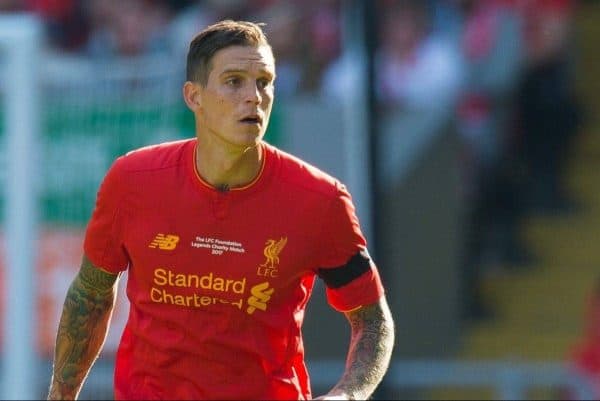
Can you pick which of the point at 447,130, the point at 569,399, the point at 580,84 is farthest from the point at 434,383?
the point at 580,84

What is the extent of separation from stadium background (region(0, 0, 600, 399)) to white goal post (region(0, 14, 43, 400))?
85 millimetres

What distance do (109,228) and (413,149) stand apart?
14.9 feet

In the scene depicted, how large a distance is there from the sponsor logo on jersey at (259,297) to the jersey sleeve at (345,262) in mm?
175

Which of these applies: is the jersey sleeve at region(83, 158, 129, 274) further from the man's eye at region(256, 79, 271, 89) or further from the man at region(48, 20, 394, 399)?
the man's eye at region(256, 79, 271, 89)

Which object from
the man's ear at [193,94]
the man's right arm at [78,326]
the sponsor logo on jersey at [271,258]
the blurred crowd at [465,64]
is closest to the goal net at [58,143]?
the blurred crowd at [465,64]

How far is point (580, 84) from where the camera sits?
10.8 metres

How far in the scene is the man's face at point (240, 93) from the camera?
166 inches

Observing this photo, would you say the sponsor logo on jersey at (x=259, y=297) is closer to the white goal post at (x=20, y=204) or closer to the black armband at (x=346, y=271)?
the black armband at (x=346, y=271)

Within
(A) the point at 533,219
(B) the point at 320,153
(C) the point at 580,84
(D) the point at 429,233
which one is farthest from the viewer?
(C) the point at 580,84

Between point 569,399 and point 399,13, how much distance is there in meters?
2.93

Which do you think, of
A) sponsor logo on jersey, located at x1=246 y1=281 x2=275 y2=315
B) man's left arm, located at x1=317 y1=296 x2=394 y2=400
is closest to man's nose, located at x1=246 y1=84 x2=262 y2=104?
sponsor logo on jersey, located at x1=246 y1=281 x2=275 y2=315

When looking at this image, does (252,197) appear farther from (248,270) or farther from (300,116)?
(300,116)

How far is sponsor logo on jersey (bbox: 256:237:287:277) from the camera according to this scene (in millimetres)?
4289

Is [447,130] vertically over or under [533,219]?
over
